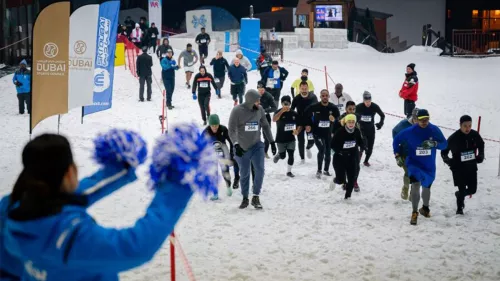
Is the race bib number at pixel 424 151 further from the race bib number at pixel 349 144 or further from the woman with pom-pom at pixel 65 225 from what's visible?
the woman with pom-pom at pixel 65 225

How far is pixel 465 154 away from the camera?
8.98m

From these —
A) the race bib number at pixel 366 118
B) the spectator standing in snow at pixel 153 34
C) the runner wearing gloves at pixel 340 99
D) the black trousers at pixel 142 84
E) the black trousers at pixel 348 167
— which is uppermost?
the spectator standing in snow at pixel 153 34

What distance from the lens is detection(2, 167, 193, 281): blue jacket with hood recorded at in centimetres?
197

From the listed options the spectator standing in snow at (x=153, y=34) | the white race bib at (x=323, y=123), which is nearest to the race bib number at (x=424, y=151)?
the white race bib at (x=323, y=123)

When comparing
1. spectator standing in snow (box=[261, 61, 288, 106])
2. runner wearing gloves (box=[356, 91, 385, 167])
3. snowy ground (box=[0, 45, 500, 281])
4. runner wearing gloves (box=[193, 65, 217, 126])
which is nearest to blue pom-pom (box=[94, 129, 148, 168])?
snowy ground (box=[0, 45, 500, 281])

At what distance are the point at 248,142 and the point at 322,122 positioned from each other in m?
2.44

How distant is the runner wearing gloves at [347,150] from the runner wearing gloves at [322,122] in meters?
1.41

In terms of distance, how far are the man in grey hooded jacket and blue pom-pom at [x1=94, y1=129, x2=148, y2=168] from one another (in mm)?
6980

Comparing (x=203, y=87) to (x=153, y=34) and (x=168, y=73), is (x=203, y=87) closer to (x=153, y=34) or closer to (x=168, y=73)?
(x=168, y=73)

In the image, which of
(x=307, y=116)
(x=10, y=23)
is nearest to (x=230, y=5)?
(x=10, y=23)

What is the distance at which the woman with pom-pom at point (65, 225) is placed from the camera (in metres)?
1.97

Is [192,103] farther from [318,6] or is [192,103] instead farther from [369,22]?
[369,22]

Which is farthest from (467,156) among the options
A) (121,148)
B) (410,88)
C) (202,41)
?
(202,41)

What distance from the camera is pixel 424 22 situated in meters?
37.9
